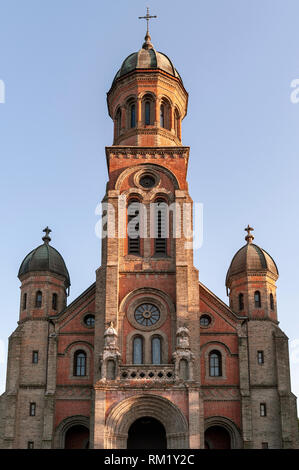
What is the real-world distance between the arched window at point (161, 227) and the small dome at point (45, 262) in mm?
7450

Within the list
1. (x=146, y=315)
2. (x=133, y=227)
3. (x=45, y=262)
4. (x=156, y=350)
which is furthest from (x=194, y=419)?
(x=45, y=262)

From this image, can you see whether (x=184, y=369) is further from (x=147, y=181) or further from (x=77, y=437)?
(x=147, y=181)

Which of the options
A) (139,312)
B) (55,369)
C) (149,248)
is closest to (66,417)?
(55,369)

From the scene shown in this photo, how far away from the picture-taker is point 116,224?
45.6 m

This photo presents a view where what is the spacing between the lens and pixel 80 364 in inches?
1768

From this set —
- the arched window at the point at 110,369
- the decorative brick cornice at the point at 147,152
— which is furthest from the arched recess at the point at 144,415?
the decorative brick cornice at the point at 147,152

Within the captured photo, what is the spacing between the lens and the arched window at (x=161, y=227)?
150 ft

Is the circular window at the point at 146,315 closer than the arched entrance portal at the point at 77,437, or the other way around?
the circular window at the point at 146,315

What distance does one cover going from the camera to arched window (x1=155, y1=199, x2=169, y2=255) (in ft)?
150

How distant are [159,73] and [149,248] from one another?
43.4 ft

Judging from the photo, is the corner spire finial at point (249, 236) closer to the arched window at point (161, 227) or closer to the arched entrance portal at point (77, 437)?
the arched window at point (161, 227)

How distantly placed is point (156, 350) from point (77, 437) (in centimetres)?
775

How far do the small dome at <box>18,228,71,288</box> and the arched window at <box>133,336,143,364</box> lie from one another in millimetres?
8435
